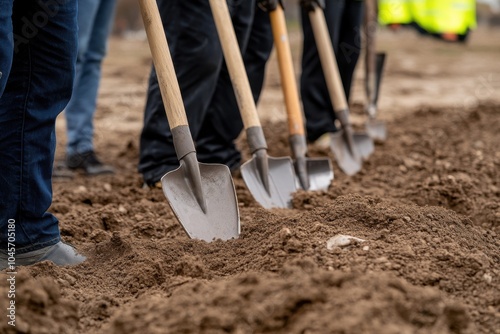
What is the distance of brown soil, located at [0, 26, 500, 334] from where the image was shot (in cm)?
168

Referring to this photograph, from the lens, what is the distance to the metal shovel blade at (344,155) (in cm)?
411

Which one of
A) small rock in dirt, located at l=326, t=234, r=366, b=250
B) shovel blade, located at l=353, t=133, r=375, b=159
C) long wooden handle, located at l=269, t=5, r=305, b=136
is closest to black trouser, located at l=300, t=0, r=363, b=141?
shovel blade, located at l=353, t=133, r=375, b=159

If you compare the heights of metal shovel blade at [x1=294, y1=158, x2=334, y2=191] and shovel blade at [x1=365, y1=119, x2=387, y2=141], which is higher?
metal shovel blade at [x1=294, y1=158, x2=334, y2=191]

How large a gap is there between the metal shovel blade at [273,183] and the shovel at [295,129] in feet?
1.01

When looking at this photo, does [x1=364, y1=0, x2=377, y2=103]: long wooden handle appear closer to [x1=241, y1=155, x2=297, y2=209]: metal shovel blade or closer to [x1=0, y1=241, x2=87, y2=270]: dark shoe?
[x1=241, y1=155, x2=297, y2=209]: metal shovel blade

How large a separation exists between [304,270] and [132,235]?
0.93 meters

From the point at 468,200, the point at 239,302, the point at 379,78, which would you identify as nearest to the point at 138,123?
the point at 379,78

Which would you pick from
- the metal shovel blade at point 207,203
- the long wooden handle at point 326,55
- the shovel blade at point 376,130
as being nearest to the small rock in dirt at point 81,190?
the metal shovel blade at point 207,203

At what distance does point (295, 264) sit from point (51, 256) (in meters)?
0.87

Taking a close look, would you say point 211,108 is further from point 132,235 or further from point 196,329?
point 196,329

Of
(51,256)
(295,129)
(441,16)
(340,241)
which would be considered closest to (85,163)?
(295,129)

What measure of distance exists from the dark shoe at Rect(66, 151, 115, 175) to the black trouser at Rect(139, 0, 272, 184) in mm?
620

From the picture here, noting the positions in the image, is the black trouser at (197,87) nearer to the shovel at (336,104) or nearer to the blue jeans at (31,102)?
the shovel at (336,104)

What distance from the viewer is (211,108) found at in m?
3.90
